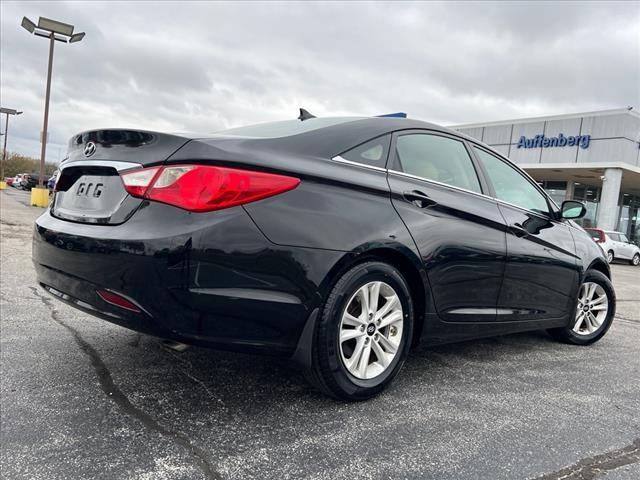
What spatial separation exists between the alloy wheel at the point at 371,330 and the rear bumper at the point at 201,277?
0.97 ft

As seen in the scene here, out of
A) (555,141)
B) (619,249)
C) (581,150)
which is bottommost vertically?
(619,249)

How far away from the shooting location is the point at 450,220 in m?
3.00

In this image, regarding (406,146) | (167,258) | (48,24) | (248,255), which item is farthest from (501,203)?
(48,24)

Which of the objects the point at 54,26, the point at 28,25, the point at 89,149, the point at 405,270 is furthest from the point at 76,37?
the point at 405,270

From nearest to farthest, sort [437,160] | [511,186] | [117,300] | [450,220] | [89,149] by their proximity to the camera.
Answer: [117,300], [89,149], [450,220], [437,160], [511,186]

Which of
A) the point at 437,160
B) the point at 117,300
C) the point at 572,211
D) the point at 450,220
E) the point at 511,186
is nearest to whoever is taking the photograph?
the point at 117,300

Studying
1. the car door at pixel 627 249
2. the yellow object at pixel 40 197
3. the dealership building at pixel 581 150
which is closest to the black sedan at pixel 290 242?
the yellow object at pixel 40 197

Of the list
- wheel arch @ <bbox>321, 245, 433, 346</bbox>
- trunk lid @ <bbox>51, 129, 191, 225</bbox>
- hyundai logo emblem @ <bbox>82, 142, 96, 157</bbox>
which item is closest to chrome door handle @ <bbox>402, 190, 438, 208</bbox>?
wheel arch @ <bbox>321, 245, 433, 346</bbox>

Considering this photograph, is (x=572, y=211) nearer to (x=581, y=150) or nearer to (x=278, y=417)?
(x=278, y=417)

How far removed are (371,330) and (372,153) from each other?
0.93 metres

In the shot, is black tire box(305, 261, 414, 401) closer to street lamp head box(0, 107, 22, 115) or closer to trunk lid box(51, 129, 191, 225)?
trunk lid box(51, 129, 191, 225)

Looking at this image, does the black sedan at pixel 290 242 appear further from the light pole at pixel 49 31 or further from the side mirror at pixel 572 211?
the light pole at pixel 49 31

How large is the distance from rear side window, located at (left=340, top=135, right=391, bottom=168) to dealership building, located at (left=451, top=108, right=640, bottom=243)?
22225 millimetres

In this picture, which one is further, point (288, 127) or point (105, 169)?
point (288, 127)
